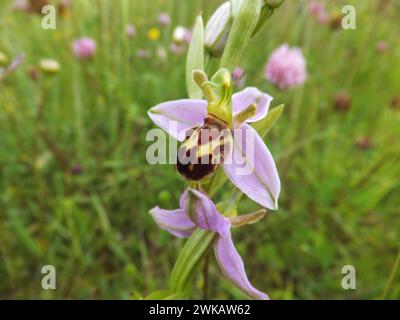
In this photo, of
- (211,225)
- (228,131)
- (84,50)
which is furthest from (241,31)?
(84,50)

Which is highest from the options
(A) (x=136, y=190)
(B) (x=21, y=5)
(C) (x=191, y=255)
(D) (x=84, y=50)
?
(B) (x=21, y=5)

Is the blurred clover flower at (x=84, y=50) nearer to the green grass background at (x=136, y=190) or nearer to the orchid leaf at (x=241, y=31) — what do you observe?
the green grass background at (x=136, y=190)

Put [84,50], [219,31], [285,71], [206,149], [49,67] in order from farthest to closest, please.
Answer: [84,50], [285,71], [49,67], [219,31], [206,149]

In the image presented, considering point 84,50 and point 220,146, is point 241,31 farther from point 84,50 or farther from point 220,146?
point 84,50

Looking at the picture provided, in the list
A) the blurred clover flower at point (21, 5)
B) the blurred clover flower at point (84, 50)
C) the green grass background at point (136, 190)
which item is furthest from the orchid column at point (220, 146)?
the blurred clover flower at point (21, 5)

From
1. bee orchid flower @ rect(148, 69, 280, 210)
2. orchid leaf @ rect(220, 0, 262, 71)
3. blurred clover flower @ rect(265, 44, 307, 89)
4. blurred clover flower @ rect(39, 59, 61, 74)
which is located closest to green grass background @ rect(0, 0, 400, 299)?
blurred clover flower @ rect(39, 59, 61, 74)
